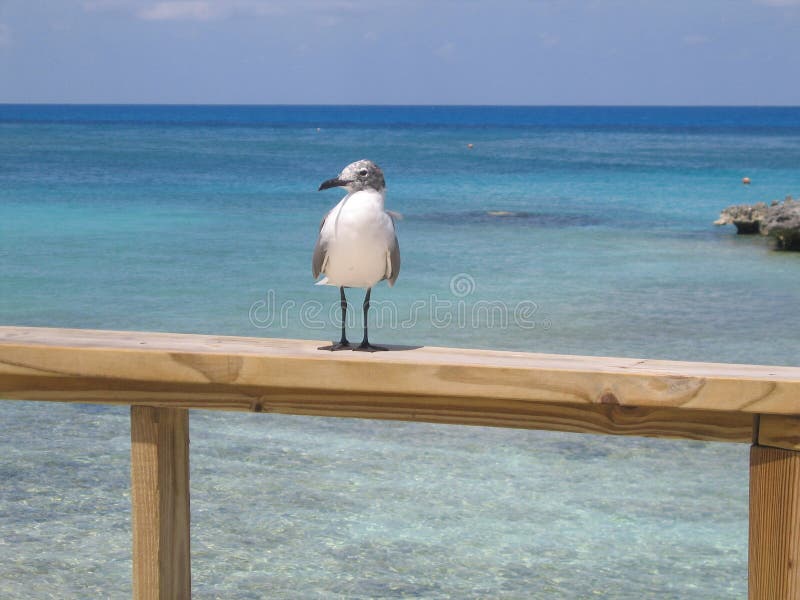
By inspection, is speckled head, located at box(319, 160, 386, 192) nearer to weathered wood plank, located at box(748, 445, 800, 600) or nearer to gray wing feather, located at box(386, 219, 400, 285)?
gray wing feather, located at box(386, 219, 400, 285)

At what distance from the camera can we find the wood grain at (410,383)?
1607 millimetres

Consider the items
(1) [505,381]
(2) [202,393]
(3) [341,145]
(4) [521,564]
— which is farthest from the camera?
(3) [341,145]

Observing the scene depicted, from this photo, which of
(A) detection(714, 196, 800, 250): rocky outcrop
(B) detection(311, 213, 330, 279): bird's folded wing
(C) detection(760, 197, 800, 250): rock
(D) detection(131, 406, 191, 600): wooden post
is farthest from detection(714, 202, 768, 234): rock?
(D) detection(131, 406, 191, 600): wooden post

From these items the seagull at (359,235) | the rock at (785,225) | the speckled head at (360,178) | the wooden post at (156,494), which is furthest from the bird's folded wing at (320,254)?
the rock at (785,225)

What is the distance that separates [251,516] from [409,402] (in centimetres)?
362

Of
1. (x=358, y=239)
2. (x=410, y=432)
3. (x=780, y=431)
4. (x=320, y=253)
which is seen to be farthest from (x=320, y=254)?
(x=410, y=432)

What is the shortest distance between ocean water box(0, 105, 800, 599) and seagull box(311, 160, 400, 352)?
198 cm

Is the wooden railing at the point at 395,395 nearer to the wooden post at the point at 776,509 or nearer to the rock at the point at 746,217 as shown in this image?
the wooden post at the point at 776,509

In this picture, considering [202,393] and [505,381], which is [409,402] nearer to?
[505,381]

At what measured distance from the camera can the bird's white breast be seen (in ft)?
8.86

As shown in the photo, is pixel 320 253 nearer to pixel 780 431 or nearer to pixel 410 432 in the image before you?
pixel 780 431

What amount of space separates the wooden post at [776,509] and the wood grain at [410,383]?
4 centimetres

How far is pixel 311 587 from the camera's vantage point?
14.1 ft

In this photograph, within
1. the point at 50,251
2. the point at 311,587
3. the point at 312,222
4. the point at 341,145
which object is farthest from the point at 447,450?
the point at 341,145
